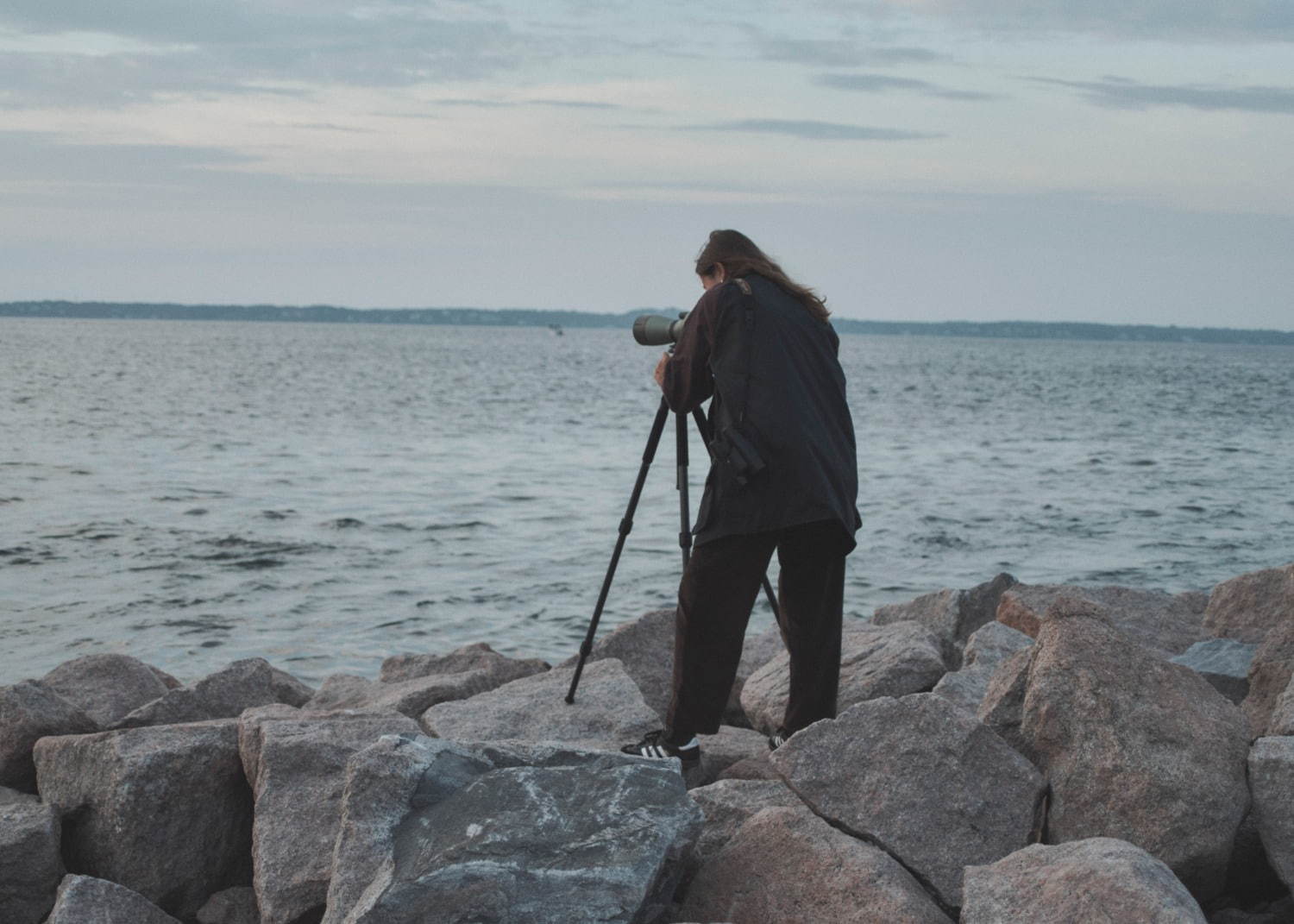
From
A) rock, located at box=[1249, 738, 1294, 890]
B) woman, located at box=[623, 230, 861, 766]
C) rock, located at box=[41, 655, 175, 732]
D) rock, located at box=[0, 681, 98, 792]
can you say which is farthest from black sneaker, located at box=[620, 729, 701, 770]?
rock, located at box=[41, 655, 175, 732]

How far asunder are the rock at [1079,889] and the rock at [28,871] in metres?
2.90

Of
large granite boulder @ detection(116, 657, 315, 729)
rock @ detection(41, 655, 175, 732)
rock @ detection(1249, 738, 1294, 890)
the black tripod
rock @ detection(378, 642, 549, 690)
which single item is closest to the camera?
rock @ detection(1249, 738, 1294, 890)

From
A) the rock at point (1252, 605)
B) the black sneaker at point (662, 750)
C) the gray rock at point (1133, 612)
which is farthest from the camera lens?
the gray rock at point (1133, 612)

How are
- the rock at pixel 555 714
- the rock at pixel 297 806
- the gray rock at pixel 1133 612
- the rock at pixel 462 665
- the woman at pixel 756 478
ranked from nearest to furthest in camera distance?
the rock at pixel 297 806, the woman at pixel 756 478, the rock at pixel 555 714, the gray rock at pixel 1133 612, the rock at pixel 462 665

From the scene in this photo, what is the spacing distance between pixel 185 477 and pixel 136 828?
1672cm

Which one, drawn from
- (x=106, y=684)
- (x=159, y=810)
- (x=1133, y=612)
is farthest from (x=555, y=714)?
(x=1133, y=612)

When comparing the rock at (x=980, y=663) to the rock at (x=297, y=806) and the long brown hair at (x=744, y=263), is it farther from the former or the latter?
the rock at (x=297, y=806)

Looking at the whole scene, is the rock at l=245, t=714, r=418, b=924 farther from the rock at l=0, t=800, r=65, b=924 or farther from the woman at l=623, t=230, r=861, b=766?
the woman at l=623, t=230, r=861, b=766

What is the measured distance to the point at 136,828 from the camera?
4.56m

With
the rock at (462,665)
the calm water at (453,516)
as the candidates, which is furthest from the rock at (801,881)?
the calm water at (453,516)

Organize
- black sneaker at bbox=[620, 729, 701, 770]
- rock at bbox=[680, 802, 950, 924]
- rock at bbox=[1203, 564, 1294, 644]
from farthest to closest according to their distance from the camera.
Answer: rock at bbox=[1203, 564, 1294, 644] < black sneaker at bbox=[620, 729, 701, 770] < rock at bbox=[680, 802, 950, 924]

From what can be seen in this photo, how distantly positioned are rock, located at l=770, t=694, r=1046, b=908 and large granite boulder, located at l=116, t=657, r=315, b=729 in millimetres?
2789

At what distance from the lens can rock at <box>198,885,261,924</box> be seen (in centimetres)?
448

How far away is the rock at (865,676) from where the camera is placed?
19.2ft
